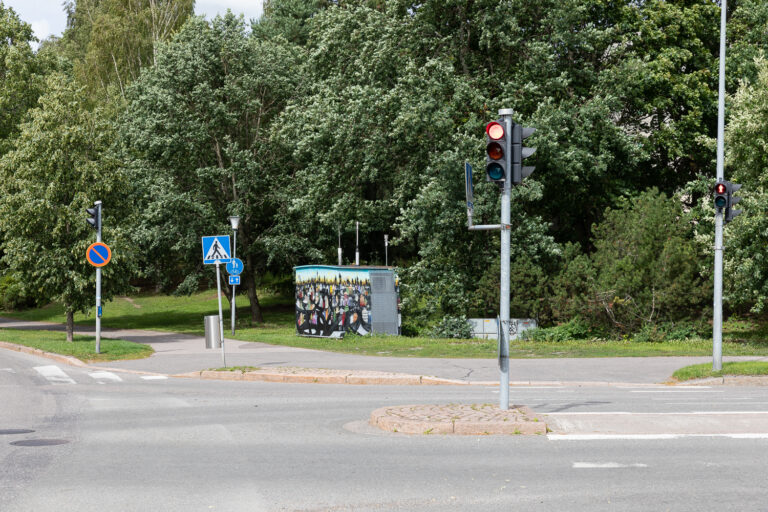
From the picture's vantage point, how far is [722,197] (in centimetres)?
1712

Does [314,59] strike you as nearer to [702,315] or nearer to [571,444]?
[702,315]

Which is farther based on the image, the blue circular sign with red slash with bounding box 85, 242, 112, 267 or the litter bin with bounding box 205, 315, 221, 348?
the blue circular sign with red slash with bounding box 85, 242, 112, 267

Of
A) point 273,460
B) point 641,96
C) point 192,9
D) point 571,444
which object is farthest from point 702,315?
point 192,9

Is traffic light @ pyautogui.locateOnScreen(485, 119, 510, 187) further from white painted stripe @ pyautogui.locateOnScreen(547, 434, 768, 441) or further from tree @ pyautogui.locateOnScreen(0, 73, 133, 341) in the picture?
tree @ pyautogui.locateOnScreen(0, 73, 133, 341)

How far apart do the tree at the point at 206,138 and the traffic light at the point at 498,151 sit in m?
29.1

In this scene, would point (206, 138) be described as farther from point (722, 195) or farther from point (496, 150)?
point (496, 150)

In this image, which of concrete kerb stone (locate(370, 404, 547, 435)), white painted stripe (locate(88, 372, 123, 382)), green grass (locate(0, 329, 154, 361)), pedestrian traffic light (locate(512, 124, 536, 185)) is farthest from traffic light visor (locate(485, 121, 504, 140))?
green grass (locate(0, 329, 154, 361))

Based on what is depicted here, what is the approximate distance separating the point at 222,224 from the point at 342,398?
27.1 meters

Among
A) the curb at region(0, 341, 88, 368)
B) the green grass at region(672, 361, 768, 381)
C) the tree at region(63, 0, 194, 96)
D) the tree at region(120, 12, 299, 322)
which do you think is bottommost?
the curb at region(0, 341, 88, 368)

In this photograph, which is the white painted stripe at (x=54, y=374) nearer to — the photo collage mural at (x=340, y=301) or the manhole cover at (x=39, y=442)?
the manhole cover at (x=39, y=442)

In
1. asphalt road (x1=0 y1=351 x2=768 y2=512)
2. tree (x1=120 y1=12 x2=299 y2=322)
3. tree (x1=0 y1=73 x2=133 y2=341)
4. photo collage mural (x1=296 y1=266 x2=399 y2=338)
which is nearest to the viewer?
asphalt road (x1=0 y1=351 x2=768 y2=512)

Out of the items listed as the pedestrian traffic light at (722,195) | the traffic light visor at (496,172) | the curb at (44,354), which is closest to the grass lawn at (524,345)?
the pedestrian traffic light at (722,195)

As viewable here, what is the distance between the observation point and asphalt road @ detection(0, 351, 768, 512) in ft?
22.2

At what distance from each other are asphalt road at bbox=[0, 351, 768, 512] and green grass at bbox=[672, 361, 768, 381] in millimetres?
2874
